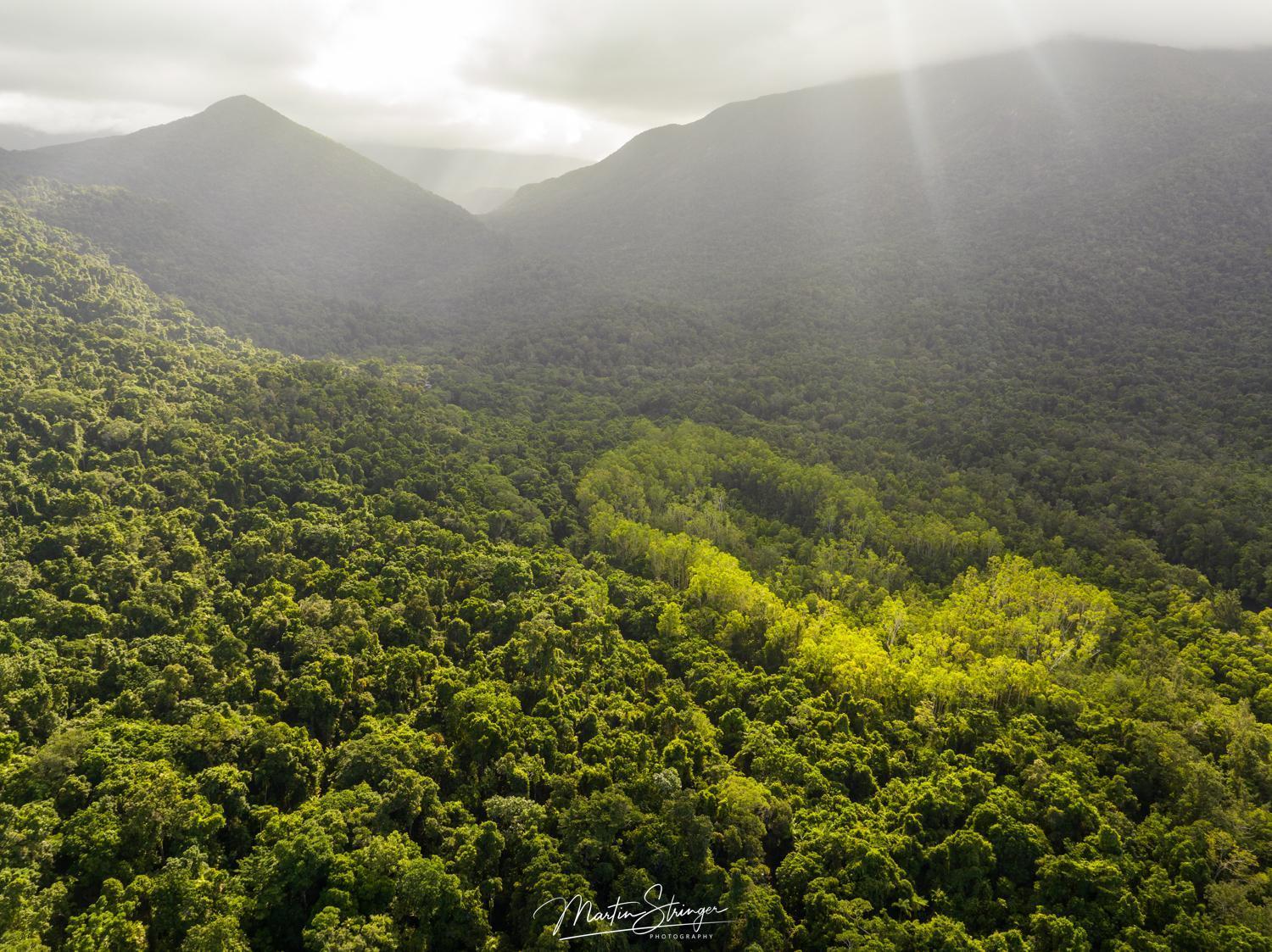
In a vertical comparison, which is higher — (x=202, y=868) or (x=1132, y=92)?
(x=1132, y=92)

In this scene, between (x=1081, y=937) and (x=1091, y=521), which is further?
(x=1091, y=521)

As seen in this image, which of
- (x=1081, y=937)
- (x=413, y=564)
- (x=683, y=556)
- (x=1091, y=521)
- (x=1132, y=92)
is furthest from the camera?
(x=1132, y=92)

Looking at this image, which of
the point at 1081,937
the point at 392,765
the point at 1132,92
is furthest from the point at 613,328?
the point at 1132,92

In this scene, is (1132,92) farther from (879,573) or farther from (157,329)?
(157,329)

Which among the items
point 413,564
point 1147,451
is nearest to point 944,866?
point 413,564

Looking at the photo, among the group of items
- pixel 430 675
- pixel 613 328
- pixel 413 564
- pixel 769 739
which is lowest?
pixel 769 739

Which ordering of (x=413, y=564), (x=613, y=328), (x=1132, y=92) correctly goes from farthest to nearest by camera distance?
(x=1132, y=92) → (x=613, y=328) → (x=413, y=564)
